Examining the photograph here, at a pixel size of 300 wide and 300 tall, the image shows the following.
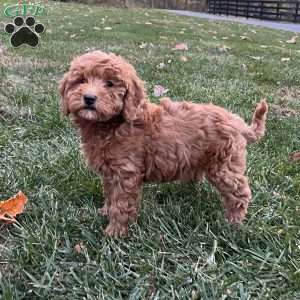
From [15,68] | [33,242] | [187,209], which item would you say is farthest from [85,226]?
[15,68]

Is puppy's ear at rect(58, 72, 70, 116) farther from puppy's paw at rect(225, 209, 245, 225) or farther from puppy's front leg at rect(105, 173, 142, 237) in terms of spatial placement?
puppy's paw at rect(225, 209, 245, 225)

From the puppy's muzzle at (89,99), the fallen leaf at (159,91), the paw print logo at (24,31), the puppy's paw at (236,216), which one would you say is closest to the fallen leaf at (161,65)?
the fallen leaf at (159,91)

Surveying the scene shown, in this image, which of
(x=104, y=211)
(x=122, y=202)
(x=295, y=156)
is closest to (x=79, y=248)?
(x=122, y=202)

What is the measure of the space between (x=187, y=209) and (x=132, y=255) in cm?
77

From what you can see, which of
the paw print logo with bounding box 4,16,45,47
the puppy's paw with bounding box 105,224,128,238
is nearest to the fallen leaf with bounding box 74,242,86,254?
the puppy's paw with bounding box 105,224,128,238

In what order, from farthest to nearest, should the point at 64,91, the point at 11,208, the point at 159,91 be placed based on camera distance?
the point at 159,91, the point at 11,208, the point at 64,91

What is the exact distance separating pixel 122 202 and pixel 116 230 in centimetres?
20

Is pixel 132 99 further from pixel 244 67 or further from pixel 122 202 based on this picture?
pixel 244 67

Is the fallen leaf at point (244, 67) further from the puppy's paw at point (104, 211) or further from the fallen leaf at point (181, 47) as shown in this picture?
the puppy's paw at point (104, 211)

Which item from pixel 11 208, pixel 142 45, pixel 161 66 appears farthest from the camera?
pixel 142 45

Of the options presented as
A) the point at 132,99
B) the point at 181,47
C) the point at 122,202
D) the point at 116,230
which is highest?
the point at 132,99

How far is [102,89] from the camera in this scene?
3346 millimetres

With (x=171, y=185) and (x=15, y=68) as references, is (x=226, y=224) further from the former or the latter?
(x=15, y=68)

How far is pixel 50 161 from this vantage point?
4.63m
